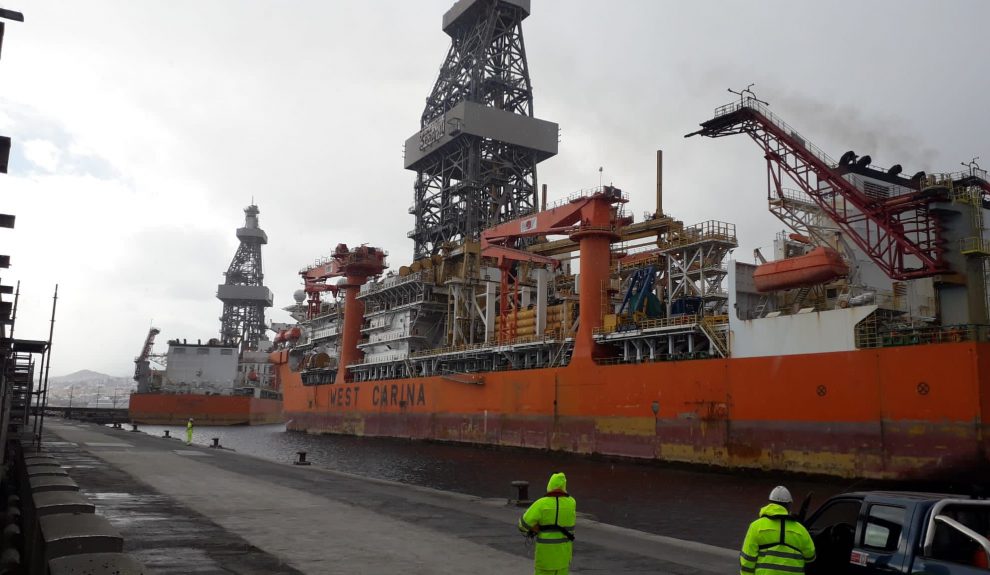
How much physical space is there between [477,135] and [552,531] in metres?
51.2

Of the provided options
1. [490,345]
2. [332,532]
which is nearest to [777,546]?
[332,532]

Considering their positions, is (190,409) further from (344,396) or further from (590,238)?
(590,238)

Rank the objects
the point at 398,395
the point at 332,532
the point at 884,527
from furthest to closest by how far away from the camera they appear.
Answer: the point at 398,395 → the point at 332,532 → the point at 884,527

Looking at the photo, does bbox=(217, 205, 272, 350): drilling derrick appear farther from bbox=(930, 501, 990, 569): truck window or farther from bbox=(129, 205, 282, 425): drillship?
bbox=(930, 501, 990, 569): truck window

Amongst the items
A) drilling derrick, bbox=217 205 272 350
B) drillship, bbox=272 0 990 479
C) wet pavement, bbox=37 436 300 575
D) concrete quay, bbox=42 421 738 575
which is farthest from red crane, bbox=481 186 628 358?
drilling derrick, bbox=217 205 272 350

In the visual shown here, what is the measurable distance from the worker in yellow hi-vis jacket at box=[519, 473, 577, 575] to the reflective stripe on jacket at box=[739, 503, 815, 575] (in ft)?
4.74

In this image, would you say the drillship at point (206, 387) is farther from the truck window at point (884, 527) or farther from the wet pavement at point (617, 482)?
the truck window at point (884, 527)

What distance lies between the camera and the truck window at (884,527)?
5.83 m

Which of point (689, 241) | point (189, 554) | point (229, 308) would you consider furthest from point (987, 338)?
point (229, 308)

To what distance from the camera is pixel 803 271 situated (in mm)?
23375

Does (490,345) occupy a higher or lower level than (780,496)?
higher

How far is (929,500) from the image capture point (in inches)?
228

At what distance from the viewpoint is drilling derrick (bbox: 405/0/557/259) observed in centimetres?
5606

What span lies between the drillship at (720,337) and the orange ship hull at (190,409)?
28011mm
